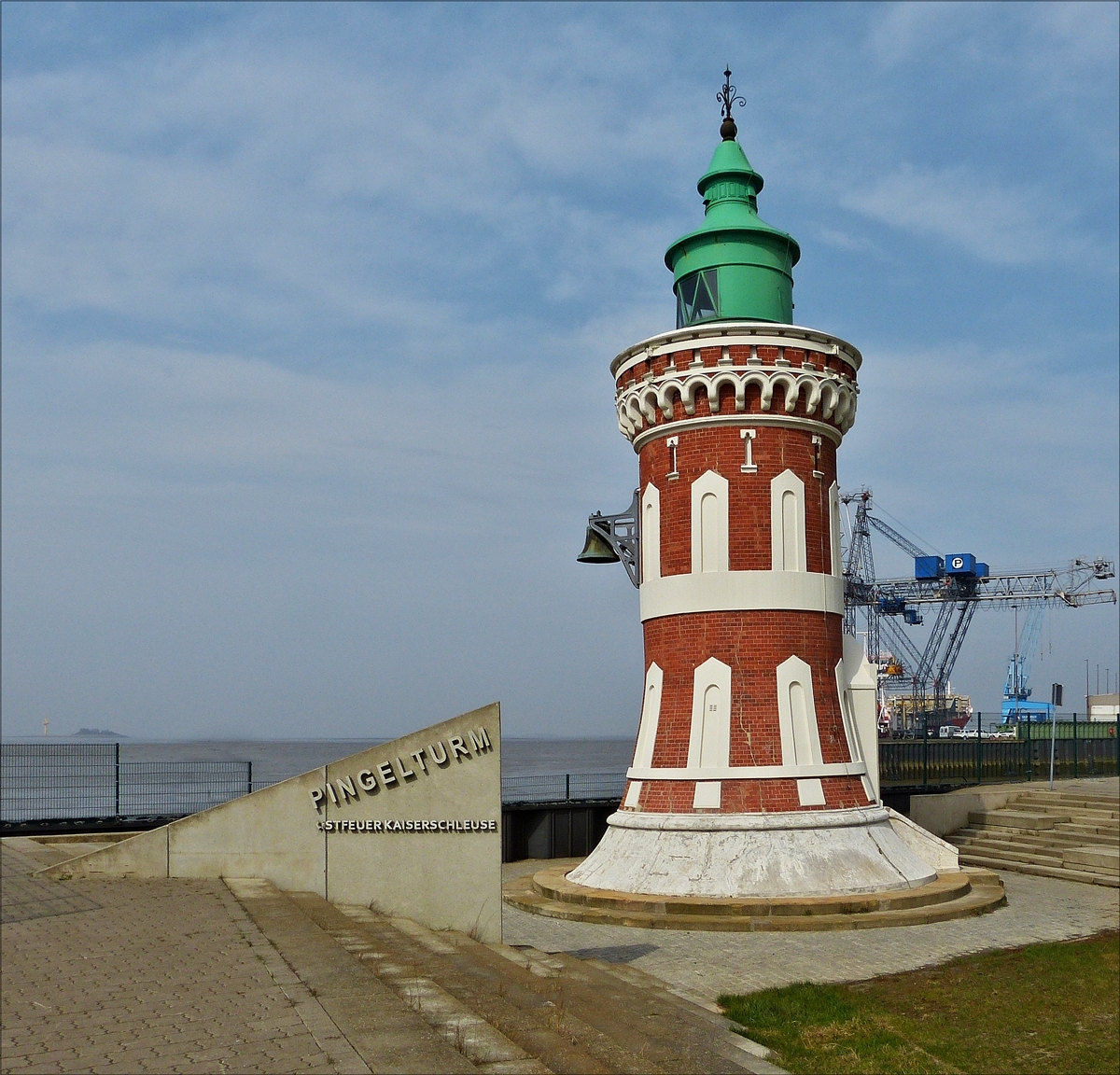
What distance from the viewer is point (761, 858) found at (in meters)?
19.0

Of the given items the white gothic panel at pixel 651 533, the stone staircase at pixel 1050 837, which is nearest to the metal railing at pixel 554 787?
the stone staircase at pixel 1050 837

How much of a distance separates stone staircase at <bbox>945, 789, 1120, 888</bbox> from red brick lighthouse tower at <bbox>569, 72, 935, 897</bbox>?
512 cm

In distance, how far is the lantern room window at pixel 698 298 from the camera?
21891 mm

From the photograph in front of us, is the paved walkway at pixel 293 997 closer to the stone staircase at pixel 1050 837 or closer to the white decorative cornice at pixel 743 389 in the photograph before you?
the white decorative cornice at pixel 743 389

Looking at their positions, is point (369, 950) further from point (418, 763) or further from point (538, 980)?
point (418, 763)

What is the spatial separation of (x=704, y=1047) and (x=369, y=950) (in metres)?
3.52

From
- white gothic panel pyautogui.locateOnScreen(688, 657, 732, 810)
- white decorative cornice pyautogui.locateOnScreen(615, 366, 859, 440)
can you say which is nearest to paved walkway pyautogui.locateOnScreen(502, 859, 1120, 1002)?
white gothic panel pyautogui.locateOnScreen(688, 657, 732, 810)

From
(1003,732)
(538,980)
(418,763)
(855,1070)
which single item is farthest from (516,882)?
(1003,732)

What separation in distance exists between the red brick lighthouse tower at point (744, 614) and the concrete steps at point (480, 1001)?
5.99m

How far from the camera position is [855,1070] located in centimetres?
1053

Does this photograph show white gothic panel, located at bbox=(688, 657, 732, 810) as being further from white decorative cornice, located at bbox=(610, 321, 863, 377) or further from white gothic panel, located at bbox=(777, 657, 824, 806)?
white decorative cornice, located at bbox=(610, 321, 863, 377)

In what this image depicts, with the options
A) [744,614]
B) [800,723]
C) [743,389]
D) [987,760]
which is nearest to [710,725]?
[800,723]

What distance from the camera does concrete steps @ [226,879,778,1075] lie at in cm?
826

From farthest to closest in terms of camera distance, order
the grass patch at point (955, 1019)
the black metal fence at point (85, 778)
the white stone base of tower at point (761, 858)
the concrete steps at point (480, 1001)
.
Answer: the black metal fence at point (85, 778)
the white stone base of tower at point (761, 858)
the grass patch at point (955, 1019)
the concrete steps at point (480, 1001)
